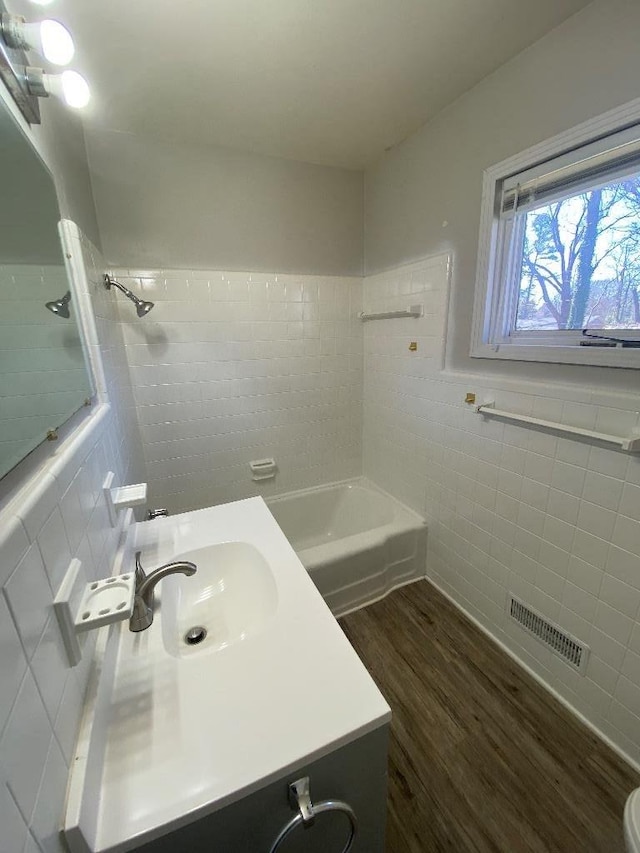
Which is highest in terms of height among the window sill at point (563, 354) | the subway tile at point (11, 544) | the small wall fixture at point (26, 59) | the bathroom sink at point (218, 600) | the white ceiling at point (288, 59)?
the white ceiling at point (288, 59)

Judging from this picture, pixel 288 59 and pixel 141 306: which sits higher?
pixel 288 59

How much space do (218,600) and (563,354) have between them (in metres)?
1.42

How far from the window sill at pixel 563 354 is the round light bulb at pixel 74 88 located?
Result: 1.53 meters

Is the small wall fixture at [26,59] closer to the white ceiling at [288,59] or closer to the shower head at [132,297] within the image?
the white ceiling at [288,59]

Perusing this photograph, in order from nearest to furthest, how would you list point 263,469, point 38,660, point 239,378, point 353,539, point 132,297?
point 38,660 → point 132,297 → point 353,539 → point 239,378 → point 263,469

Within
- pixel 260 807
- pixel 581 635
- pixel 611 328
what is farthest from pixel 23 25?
pixel 581 635

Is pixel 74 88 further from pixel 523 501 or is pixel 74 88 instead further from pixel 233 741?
pixel 523 501

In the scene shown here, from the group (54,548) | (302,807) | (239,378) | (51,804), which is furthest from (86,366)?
(239,378)

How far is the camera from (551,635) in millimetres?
1337

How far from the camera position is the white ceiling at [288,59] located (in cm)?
103

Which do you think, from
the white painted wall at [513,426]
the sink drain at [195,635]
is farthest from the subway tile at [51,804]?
the white painted wall at [513,426]

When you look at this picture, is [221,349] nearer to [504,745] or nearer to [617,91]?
[617,91]

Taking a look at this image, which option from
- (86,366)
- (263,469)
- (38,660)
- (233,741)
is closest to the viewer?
(38,660)

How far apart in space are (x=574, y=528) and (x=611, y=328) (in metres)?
0.70
